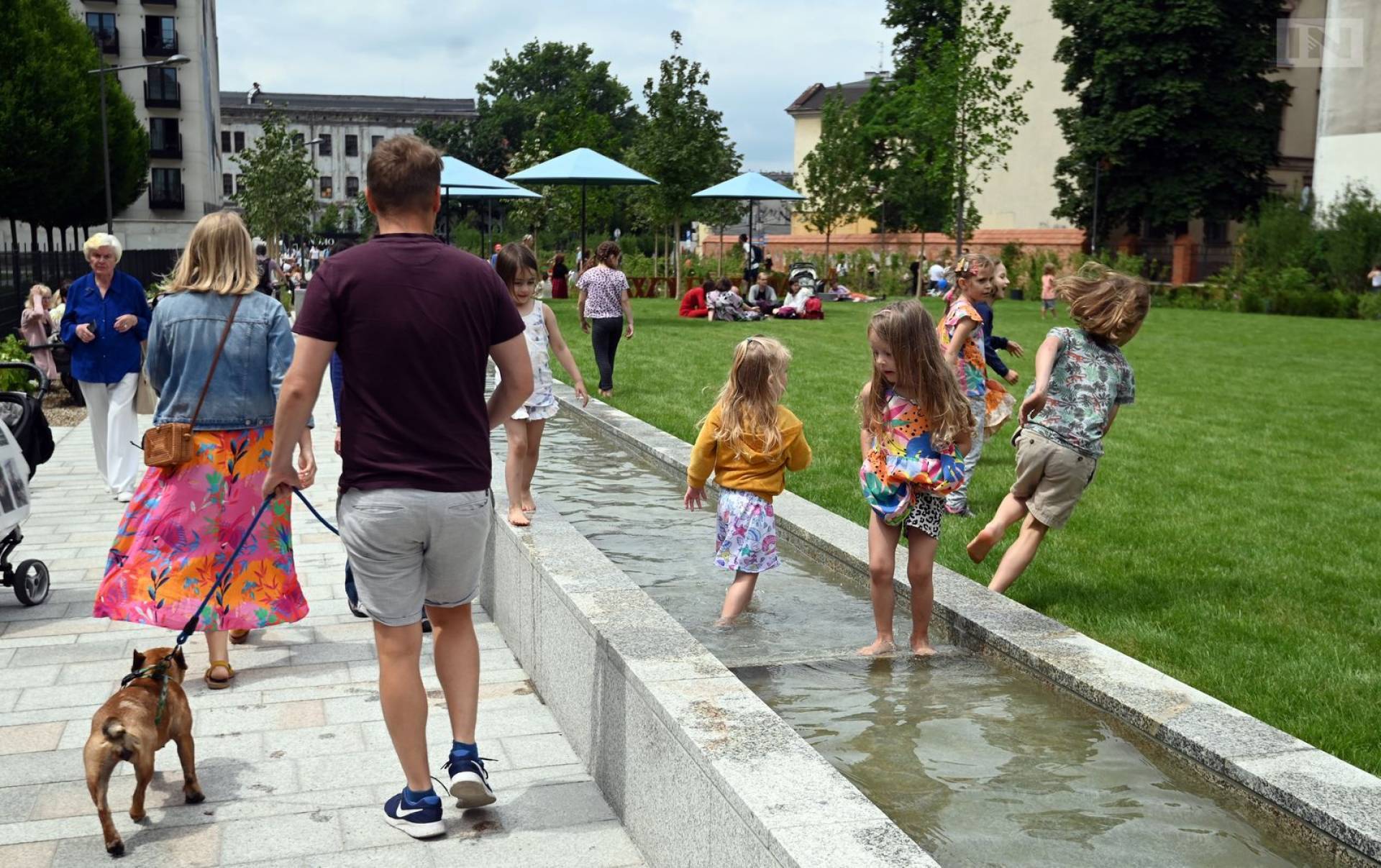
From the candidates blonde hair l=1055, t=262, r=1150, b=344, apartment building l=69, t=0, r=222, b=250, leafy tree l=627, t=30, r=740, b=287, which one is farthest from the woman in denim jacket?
apartment building l=69, t=0, r=222, b=250

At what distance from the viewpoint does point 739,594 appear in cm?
641

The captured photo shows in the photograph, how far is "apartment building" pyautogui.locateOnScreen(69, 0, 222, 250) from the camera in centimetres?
7694

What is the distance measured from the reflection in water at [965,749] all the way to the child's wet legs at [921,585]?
0.10m

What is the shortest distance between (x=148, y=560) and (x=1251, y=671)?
4.39 metres

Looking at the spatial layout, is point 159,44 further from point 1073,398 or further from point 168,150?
point 1073,398

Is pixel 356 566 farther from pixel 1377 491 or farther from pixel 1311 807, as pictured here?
pixel 1377 491

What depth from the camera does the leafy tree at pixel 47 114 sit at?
43.6 m

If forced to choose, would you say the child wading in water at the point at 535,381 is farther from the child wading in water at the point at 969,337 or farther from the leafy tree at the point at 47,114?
the leafy tree at the point at 47,114

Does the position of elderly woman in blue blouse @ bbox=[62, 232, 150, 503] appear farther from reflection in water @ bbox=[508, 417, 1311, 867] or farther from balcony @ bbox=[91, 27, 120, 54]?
balcony @ bbox=[91, 27, 120, 54]

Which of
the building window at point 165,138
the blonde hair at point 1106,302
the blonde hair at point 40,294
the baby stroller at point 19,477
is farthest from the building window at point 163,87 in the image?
the blonde hair at point 1106,302

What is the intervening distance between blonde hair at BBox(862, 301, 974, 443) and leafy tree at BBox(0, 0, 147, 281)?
4065 centimetres

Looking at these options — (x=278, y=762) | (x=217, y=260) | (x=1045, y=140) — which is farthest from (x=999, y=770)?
(x=1045, y=140)

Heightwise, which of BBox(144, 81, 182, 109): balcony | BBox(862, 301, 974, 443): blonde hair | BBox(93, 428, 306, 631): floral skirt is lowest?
BBox(93, 428, 306, 631): floral skirt

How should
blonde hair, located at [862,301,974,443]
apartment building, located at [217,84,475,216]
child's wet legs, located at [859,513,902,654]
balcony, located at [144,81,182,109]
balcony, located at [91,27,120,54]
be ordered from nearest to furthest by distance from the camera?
blonde hair, located at [862,301,974,443], child's wet legs, located at [859,513,902,654], balcony, located at [91,27,120,54], balcony, located at [144,81,182,109], apartment building, located at [217,84,475,216]
